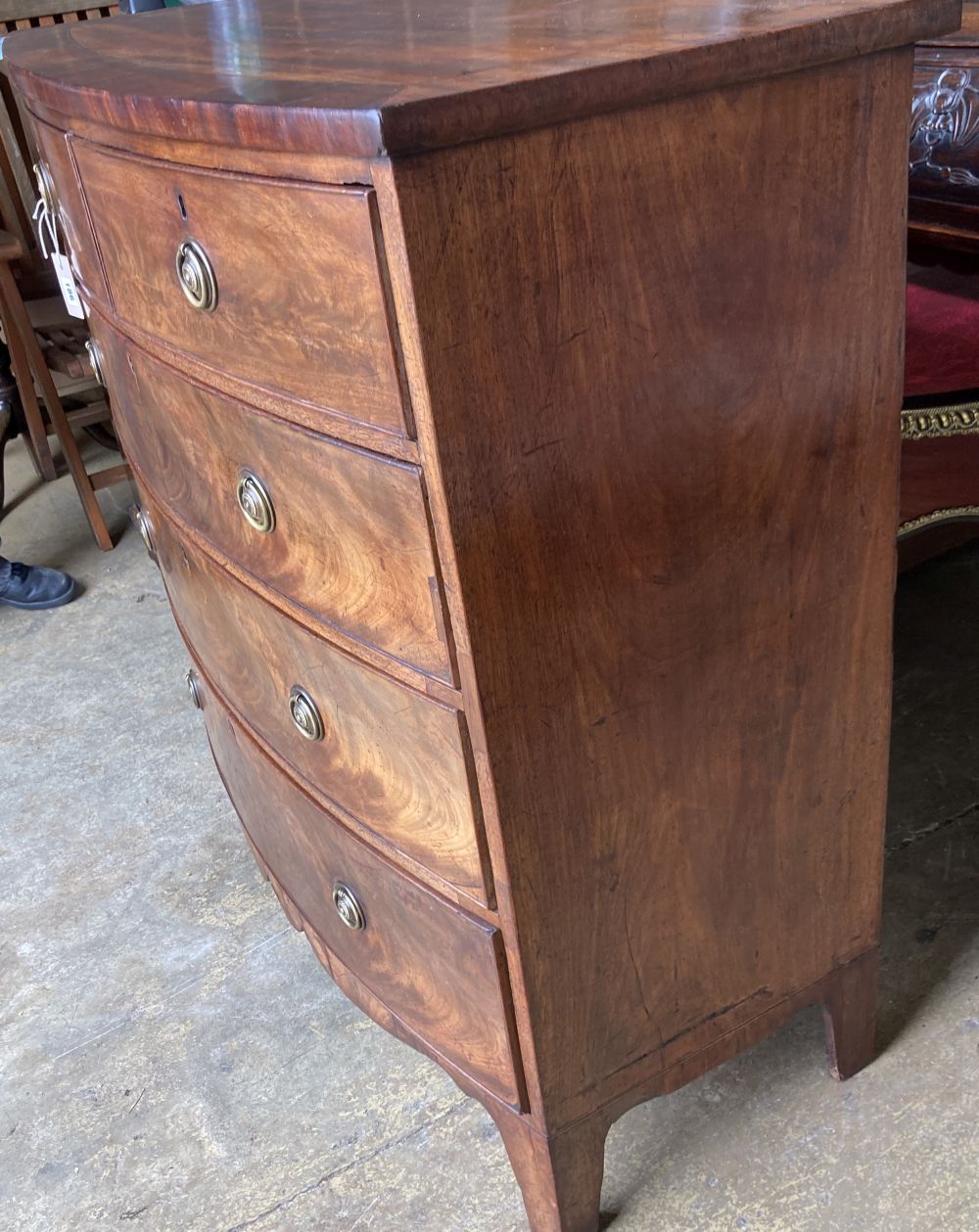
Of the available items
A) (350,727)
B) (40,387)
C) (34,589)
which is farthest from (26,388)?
(350,727)

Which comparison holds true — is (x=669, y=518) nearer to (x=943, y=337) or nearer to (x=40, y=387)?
(x=943, y=337)

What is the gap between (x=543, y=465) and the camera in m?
1.00

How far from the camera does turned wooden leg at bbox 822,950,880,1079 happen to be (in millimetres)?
1513

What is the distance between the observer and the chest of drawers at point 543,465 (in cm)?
92

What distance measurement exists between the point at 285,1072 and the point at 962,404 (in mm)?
1384

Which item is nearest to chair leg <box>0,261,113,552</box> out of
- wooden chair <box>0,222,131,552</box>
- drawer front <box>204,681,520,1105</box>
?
wooden chair <box>0,222,131,552</box>

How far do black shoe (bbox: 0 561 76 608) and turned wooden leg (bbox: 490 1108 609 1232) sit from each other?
6.87ft

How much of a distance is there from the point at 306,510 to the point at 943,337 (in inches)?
47.1

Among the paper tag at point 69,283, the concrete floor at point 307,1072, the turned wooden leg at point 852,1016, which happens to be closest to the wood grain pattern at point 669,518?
the turned wooden leg at point 852,1016

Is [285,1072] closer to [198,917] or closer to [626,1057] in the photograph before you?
[198,917]

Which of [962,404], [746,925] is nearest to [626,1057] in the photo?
[746,925]

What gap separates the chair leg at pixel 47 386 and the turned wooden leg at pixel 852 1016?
7.69 feet

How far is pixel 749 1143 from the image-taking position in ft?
4.97

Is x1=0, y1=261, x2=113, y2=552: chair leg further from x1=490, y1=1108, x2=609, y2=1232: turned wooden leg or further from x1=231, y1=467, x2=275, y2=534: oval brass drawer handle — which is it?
x1=490, y1=1108, x2=609, y2=1232: turned wooden leg
